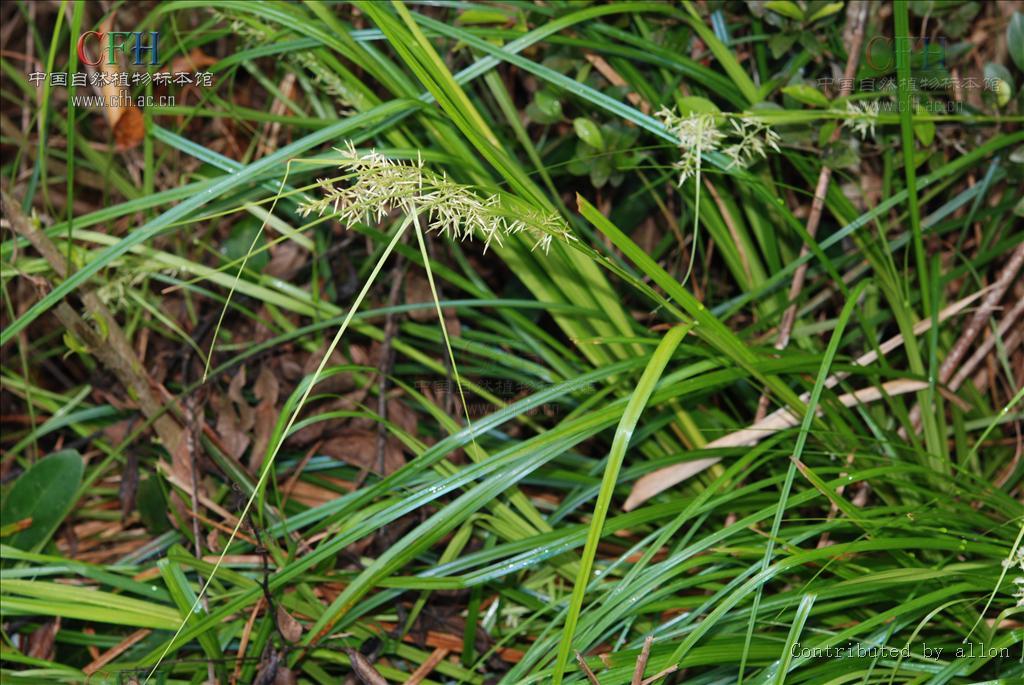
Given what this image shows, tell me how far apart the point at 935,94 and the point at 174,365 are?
4.24ft

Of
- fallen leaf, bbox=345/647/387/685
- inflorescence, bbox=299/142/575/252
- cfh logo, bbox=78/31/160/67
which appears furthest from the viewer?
cfh logo, bbox=78/31/160/67

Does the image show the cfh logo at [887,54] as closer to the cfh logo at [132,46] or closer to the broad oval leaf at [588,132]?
the broad oval leaf at [588,132]

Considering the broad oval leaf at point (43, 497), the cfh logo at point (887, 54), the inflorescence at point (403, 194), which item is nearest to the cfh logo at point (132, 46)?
the broad oval leaf at point (43, 497)

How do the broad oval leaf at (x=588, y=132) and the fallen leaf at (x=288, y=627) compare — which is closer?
the fallen leaf at (x=288, y=627)

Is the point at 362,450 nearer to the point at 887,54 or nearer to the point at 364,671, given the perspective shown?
the point at 364,671

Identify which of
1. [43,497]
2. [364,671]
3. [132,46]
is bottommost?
[364,671]

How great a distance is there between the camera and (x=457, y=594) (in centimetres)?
120

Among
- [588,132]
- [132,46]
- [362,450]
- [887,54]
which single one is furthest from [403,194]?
[132,46]

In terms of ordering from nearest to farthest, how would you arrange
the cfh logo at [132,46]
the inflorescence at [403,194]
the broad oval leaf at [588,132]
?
the inflorescence at [403,194]
the broad oval leaf at [588,132]
the cfh logo at [132,46]

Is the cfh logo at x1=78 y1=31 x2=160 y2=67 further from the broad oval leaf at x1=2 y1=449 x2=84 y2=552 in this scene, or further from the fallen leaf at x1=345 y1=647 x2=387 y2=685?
the fallen leaf at x1=345 y1=647 x2=387 y2=685

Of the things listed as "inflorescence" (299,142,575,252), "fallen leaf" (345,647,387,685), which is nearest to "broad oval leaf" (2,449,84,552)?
"fallen leaf" (345,647,387,685)

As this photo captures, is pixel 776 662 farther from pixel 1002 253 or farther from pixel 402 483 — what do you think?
pixel 1002 253

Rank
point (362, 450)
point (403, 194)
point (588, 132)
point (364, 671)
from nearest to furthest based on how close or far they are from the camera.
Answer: point (403, 194)
point (364, 671)
point (588, 132)
point (362, 450)

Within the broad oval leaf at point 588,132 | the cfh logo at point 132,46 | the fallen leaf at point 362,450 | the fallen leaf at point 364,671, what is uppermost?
the cfh logo at point 132,46
